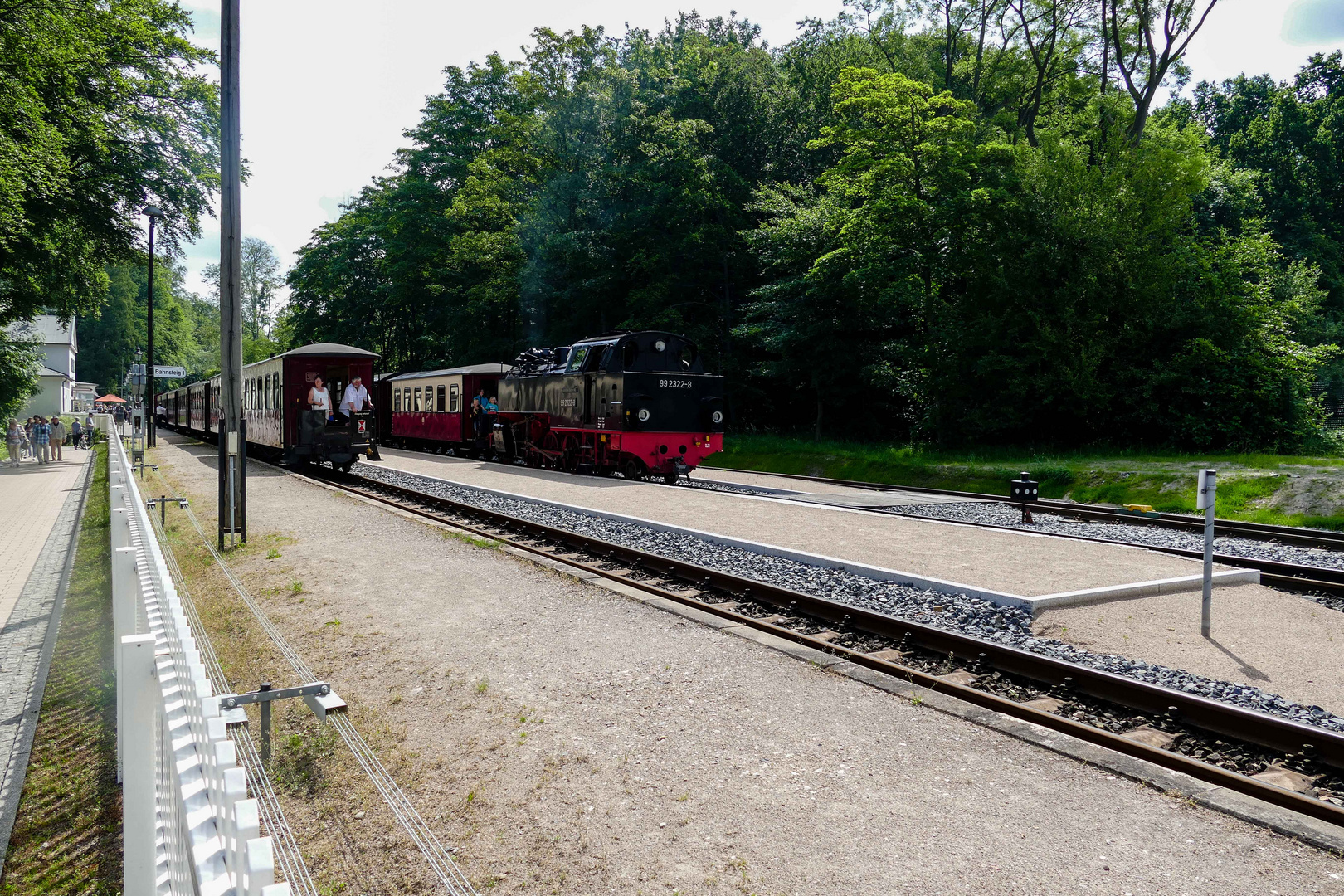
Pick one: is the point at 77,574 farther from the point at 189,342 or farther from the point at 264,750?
the point at 189,342

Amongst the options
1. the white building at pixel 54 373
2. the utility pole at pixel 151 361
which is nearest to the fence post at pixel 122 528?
the utility pole at pixel 151 361

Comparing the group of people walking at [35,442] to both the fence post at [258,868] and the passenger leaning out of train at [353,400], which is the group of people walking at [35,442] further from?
the fence post at [258,868]

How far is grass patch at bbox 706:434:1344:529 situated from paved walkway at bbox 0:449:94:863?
1672cm

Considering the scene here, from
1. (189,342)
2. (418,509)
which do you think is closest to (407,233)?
(418,509)

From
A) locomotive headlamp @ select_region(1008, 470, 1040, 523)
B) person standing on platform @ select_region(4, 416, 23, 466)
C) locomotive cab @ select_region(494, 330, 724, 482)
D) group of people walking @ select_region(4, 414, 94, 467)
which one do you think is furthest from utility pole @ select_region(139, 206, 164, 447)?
locomotive headlamp @ select_region(1008, 470, 1040, 523)

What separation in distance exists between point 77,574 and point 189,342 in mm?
123156

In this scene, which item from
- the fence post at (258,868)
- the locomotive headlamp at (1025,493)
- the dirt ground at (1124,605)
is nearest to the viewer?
the fence post at (258,868)

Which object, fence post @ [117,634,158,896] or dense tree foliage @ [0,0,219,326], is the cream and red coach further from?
fence post @ [117,634,158,896]

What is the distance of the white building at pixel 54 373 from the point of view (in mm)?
53938

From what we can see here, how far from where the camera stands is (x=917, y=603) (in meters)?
7.71

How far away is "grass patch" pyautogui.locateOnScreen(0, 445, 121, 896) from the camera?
3627mm

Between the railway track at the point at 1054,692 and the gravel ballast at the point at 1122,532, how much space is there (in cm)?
600

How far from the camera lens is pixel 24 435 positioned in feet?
92.5

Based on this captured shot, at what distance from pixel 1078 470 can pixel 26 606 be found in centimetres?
1856
